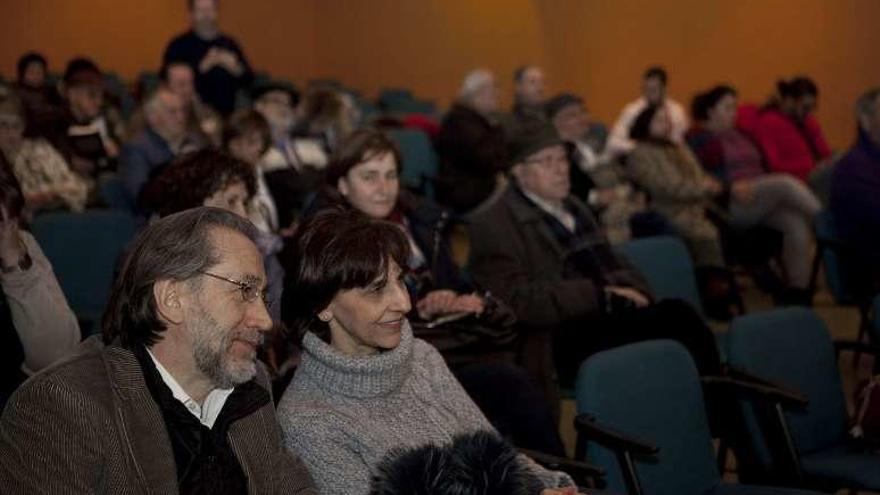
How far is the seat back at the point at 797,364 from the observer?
12.7ft

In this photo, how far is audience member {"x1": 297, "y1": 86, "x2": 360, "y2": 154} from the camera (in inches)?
305

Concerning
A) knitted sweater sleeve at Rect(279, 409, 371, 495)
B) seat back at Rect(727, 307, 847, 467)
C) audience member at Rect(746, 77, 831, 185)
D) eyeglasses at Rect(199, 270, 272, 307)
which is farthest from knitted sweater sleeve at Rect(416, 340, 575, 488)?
audience member at Rect(746, 77, 831, 185)

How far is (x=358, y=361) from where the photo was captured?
2.72 metres

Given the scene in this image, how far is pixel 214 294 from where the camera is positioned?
234 cm

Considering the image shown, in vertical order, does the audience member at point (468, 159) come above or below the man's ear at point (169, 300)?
below

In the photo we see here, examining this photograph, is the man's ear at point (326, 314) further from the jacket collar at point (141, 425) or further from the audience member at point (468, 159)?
the audience member at point (468, 159)

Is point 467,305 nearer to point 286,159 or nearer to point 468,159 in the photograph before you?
point 286,159

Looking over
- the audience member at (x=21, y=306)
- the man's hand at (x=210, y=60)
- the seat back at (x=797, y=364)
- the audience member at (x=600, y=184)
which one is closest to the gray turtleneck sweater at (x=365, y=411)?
the audience member at (x=21, y=306)

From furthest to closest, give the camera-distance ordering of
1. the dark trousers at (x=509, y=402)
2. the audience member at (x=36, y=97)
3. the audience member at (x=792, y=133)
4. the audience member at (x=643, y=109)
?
the audience member at (x=643, y=109) < the audience member at (x=792, y=133) < the audience member at (x=36, y=97) < the dark trousers at (x=509, y=402)

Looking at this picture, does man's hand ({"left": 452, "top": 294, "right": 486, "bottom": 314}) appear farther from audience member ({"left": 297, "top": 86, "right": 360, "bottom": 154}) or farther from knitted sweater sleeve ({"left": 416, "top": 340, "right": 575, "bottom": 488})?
audience member ({"left": 297, "top": 86, "right": 360, "bottom": 154})

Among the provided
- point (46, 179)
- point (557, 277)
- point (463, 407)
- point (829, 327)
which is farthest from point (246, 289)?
point (829, 327)

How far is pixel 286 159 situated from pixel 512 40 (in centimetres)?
594

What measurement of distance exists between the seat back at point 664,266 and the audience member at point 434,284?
89 centimetres

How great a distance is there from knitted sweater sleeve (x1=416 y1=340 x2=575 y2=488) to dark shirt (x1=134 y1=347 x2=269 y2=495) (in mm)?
572
